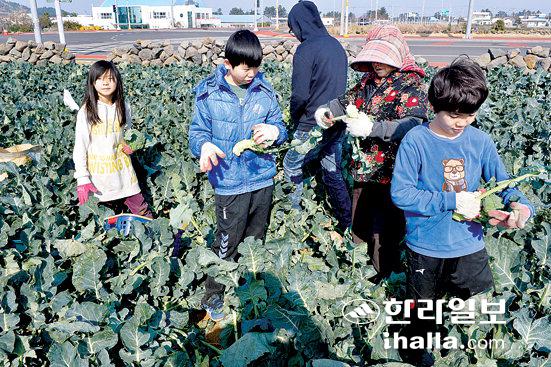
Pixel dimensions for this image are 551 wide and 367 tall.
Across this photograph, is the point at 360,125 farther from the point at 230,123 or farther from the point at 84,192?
the point at 84,192

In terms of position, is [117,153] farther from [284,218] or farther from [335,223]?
[335,223]

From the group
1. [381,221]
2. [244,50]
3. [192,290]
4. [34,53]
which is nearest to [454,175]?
[381,221]

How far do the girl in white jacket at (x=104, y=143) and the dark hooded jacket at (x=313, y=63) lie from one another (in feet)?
4.96

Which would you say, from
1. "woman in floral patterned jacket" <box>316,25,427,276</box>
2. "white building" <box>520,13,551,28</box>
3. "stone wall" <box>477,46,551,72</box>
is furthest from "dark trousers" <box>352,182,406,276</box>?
"white building" <box>520,13,551,28</box>

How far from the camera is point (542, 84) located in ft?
29.2

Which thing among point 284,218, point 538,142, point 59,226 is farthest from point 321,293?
point 538,142

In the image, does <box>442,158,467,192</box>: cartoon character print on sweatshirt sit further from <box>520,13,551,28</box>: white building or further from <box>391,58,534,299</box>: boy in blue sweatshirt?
<box>520,13,551,28</box>: white building

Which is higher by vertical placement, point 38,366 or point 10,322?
point 10,322

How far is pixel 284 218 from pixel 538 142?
9.69ft

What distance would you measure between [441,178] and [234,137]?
52.2 inches

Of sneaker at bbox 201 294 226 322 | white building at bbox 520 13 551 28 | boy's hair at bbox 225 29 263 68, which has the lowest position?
sneaker at bbox 201 294 226 322

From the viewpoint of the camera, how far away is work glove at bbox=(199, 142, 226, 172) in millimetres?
2705

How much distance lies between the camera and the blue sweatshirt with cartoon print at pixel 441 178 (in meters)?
2.25

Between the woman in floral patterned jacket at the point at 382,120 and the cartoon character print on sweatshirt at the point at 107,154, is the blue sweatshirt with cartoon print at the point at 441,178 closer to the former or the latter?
the woman in floral patterned jacket at the point at 382,120
